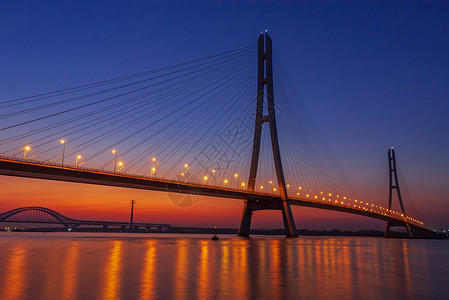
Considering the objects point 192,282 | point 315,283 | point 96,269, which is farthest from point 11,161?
point 315,283

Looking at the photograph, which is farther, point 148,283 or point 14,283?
point 148,283

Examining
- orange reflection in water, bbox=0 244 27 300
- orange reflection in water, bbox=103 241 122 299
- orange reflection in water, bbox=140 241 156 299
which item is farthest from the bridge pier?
orange reflection in water, bbox=0 244 27 300

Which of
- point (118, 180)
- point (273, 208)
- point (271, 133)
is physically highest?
point (271, 133)

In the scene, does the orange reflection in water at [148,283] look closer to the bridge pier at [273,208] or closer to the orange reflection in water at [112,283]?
the orange reflection in water at [112,283]

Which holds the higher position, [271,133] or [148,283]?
[271,133]

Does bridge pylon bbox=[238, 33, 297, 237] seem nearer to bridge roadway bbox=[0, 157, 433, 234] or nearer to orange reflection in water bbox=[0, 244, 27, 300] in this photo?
bridge roadway bbox=[0, 157, 433, 234]

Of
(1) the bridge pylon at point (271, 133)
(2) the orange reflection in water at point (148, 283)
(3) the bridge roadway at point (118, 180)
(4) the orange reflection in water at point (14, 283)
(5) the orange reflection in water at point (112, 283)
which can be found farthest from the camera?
(1) the bridge pylon at point (271, 133)

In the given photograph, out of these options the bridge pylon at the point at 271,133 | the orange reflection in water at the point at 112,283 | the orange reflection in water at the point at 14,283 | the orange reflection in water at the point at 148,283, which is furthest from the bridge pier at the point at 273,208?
the orange reflection in water at the point at 14,283

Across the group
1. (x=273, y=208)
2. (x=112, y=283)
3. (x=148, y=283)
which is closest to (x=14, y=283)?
(x=112, y=283)

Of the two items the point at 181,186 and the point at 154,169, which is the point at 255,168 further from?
the point at 154,169

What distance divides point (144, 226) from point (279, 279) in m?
180

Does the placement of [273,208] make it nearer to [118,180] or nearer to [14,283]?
[118,180]

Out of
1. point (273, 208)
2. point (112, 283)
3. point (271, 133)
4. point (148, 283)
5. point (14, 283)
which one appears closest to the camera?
point (14, 283)

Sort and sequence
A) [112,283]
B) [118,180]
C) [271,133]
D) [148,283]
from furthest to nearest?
[271,133] → [118,180] → [148,283] → [112,283]
